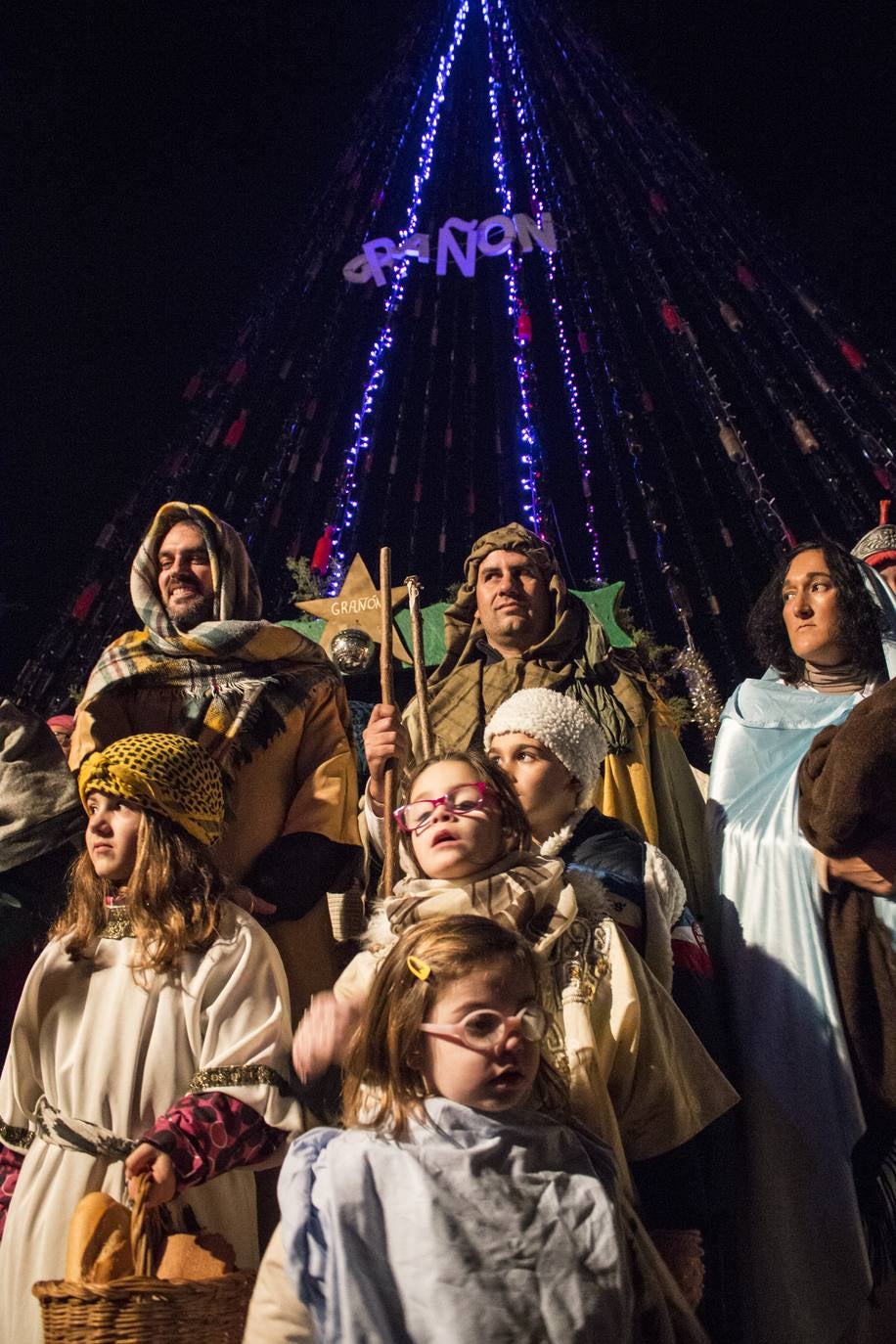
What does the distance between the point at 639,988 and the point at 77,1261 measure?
1223 mm

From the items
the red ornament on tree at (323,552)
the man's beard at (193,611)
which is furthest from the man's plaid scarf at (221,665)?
the red ornament on tree at (323,552)

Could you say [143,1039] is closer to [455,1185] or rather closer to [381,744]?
[455,1185]

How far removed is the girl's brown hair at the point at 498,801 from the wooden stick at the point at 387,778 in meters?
0.43

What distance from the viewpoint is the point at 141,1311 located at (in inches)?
75.1

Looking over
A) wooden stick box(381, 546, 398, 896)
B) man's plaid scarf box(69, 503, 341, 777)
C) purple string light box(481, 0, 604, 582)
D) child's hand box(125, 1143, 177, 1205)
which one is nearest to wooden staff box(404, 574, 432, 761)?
wooden stick box(381, 546, 398, 896)

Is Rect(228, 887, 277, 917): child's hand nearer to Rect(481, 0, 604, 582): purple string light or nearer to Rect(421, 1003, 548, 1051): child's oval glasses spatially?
Rect(421, 1003, 548, 1051): child's oval glasses

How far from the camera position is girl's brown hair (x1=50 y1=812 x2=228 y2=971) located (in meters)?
2.60

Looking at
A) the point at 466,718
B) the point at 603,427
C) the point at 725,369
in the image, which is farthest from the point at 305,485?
the point at 466,718

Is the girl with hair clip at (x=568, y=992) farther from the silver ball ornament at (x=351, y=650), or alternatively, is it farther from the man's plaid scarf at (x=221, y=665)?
the silver ball ornament at (x=351, y=650)

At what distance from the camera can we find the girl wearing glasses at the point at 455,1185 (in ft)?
6.09

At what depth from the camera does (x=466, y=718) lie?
4039mm

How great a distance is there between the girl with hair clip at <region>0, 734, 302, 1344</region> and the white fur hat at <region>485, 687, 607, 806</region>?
0.86 meters

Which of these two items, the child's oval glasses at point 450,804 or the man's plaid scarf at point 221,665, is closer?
the child's oval glasses at point 450,804

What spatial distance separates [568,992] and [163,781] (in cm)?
106
